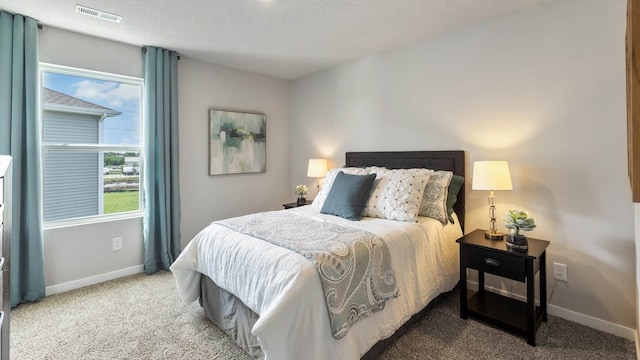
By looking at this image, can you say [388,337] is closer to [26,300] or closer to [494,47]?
[494,47]

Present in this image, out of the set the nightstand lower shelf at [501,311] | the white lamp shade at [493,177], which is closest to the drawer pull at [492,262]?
the nightstand lower shelf at [501,311]

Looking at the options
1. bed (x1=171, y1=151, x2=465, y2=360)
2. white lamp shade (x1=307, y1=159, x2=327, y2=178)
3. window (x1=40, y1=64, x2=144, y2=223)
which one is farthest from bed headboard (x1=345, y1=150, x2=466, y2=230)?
window (x1=40, y1=64, x2=144, y2=223)

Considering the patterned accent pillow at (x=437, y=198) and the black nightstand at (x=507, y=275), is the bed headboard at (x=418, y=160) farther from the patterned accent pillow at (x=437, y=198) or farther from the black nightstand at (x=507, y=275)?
the black nightstand at (x=507, y=275)

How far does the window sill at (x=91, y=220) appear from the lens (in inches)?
109

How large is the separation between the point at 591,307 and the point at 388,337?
5.18ft

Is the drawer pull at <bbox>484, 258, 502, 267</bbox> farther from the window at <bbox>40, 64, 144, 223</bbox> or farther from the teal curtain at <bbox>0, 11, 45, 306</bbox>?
the teal curtain at <bbox>0, 11, 45, 306</bbox>

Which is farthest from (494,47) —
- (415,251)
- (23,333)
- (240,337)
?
(23,333)

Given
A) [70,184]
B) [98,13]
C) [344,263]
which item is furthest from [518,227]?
[70,184]

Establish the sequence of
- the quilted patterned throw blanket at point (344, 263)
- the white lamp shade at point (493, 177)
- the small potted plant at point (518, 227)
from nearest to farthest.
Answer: the quilted patterned throw blanket at point (344, 263)
the small potted plant at point (518, 227)
the white lamp shade at point (493, 177)

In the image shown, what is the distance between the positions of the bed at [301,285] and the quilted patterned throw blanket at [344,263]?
43 mm

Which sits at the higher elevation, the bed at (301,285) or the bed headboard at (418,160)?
the bed headboard at (418,160)

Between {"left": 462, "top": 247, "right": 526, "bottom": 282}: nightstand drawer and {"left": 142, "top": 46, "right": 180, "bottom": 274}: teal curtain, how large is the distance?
2.99 m

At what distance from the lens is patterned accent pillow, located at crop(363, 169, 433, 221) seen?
7.87 ft

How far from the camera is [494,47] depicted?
253 centimetres
